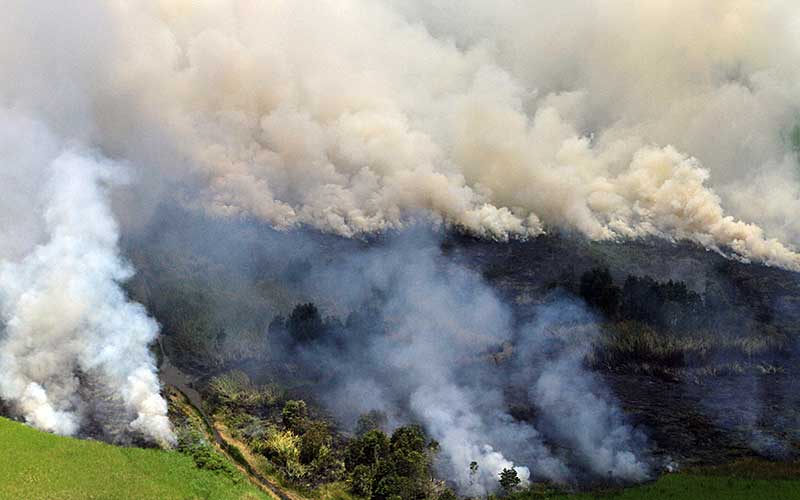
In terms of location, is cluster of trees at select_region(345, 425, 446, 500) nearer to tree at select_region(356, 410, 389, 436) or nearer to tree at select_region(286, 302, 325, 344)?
tree at select_region(356, 410, 389, 436)

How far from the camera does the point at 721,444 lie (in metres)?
45.2

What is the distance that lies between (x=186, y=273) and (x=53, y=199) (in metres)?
16.7

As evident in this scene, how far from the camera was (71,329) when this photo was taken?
45500 mm

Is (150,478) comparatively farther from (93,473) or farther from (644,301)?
(644,301)

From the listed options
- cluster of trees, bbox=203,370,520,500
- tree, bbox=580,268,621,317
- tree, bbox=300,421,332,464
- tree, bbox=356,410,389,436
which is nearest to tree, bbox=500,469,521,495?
cluster of trees, bbox=203,370,520,500

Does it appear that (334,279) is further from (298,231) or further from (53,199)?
(53,199)

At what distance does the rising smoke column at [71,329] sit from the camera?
41.3 metres

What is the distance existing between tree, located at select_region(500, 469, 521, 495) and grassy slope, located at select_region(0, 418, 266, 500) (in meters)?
13.0

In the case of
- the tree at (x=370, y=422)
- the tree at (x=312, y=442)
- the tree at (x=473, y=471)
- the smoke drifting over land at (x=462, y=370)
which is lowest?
the tree at (x=473, y=471)

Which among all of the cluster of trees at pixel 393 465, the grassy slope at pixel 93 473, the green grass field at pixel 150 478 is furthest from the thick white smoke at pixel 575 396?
the grassy slope at pixel 93 473

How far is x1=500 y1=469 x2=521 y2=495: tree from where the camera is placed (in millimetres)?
37969

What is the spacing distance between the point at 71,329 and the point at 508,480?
29.0 m

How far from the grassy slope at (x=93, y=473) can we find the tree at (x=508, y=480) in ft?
42.6

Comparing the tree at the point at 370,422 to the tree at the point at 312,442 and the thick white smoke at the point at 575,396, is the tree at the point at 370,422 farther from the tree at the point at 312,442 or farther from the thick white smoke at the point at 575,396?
the thick white smoke at the point at 575,396
